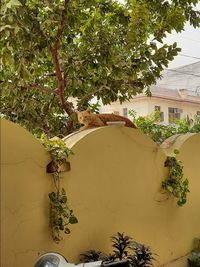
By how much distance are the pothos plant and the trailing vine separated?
4.92 feet

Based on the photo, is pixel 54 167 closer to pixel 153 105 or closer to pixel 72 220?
pixel 72 220

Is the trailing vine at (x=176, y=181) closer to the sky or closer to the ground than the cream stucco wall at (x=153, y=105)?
closer to the ground

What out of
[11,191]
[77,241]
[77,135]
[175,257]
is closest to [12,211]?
[11,191]

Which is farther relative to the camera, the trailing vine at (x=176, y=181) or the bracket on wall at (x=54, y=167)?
the trailing vine at (x=176, y=181)

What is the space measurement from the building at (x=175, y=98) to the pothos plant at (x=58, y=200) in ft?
24.5

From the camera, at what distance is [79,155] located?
2928mm

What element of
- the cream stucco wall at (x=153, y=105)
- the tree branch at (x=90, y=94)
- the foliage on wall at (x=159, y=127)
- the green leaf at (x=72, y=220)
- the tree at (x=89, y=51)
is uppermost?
the cream stucco wall at (x=153, y=105)

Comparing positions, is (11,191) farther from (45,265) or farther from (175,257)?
(175,257)

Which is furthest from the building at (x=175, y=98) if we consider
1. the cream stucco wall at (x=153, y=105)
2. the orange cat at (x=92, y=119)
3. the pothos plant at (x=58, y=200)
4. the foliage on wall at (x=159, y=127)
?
the pothos plant at (x=58, y=200)

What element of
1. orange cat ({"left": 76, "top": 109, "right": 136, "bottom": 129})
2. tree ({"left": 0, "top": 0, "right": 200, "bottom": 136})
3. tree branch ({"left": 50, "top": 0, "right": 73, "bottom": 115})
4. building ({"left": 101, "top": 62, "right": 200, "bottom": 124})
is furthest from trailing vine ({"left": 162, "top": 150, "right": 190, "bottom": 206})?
building ({"left": 101, "top": 62, "right": 200, "bottom": 124})

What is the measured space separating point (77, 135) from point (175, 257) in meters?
1.85

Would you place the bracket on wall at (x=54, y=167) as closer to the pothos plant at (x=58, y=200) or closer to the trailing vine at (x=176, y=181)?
the pothos plant at (x=58, y=200)

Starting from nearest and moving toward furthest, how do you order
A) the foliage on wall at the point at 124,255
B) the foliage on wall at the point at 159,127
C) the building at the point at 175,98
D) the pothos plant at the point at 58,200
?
1. the pothos plant at the point at 58,200
2. the foliage on wall at the point at 124,255
3. the foliage on wall at the point at 159,127
4. the building at the point at 175,98

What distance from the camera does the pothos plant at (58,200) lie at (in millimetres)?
2619
